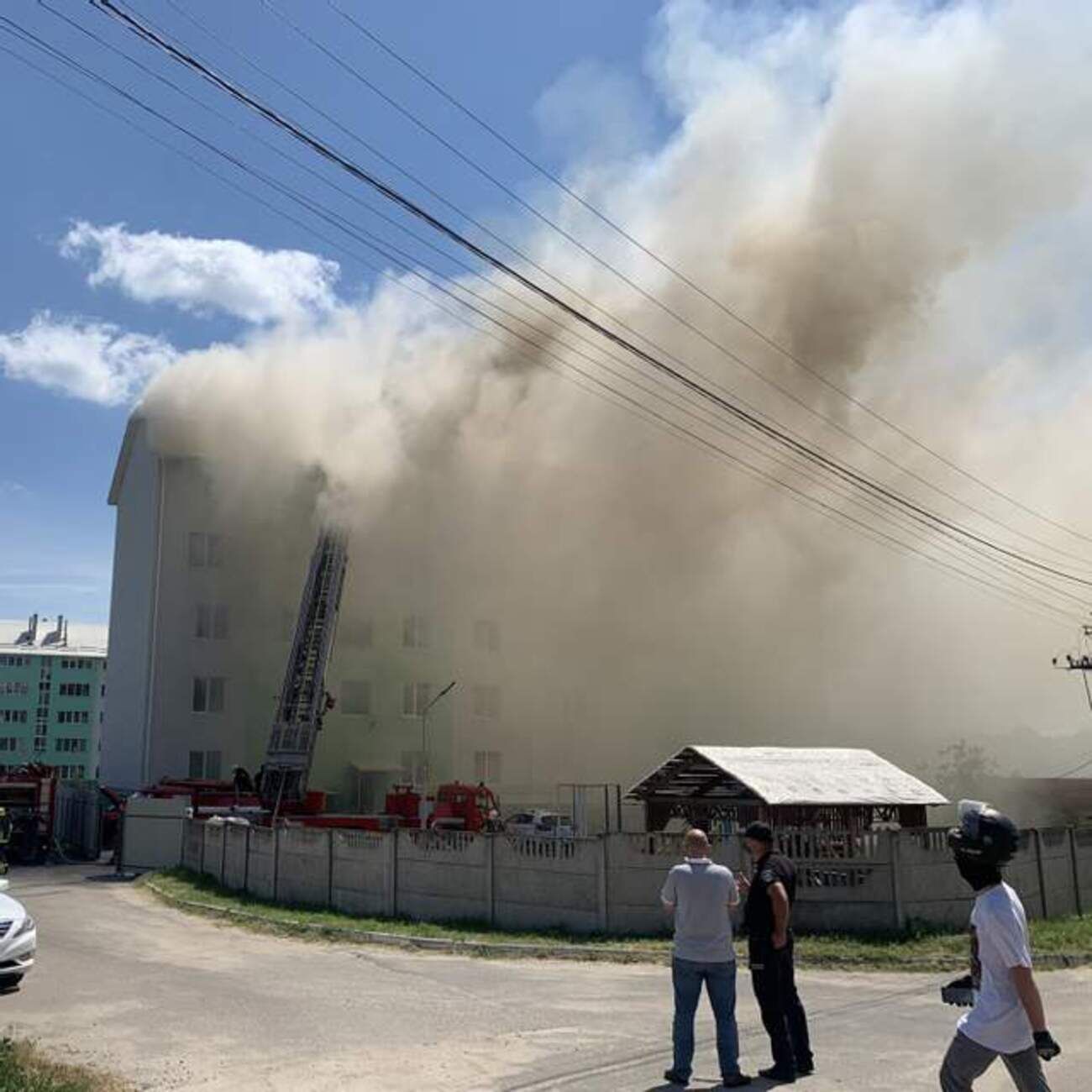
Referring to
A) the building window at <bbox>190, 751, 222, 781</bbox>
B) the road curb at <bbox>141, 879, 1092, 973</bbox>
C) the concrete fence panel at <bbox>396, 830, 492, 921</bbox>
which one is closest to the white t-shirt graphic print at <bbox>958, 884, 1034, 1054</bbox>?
the road curb at <bbox>141, 879, 1092, 973</bbox>

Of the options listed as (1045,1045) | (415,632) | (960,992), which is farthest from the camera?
(415,632)

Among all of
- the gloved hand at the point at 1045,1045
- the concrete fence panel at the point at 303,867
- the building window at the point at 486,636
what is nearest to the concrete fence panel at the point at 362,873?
the concrete fence panel at the point at 303,867

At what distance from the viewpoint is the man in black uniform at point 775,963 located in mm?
6031

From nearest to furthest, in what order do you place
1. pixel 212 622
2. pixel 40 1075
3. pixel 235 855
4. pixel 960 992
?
pixel 960 992
pixel 40 1075
pixel 235 855
pixel 212 622

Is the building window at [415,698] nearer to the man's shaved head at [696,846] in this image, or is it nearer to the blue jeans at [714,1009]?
the man's shaved head at [696,846]

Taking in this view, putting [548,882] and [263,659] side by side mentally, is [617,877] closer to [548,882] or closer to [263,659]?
[548,882]

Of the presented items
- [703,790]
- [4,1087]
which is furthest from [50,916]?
[4,1087]

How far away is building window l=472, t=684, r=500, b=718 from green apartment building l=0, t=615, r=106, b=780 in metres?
43.2

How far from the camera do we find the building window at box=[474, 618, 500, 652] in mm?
41500

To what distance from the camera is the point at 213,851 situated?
57.9 feet

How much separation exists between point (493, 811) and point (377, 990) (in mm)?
15179

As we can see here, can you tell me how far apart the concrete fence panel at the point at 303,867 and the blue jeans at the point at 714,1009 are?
30.0 feet

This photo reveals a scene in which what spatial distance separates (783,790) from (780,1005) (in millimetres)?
6677

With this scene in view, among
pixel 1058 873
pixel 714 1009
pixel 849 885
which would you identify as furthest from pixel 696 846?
Answer: pixel 1058 873
